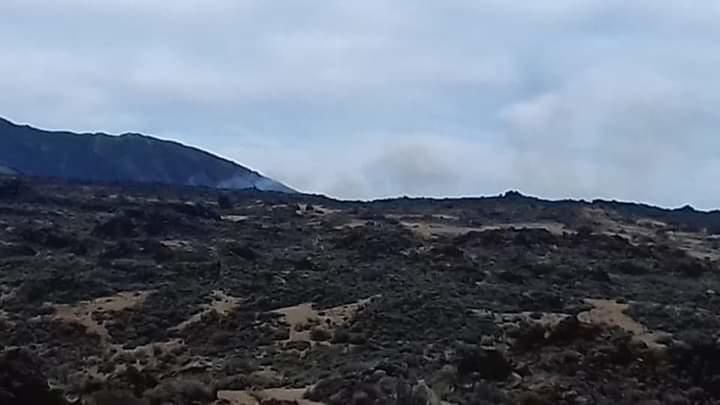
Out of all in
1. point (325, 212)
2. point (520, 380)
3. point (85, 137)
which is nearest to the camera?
point (520, 380)

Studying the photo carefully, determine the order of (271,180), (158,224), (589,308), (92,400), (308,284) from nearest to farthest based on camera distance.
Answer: (92,400) → (589,308) → (308,284) → (158,224) → (271,180)

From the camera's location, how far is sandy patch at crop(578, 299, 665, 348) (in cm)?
2533

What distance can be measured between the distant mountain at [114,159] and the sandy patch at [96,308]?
10329 centimetres

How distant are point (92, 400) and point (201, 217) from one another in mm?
45596

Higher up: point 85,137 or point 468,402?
point 85,137

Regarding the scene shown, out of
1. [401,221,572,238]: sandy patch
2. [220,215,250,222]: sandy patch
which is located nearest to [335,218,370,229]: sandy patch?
[401,221,572,238]: sandy patch

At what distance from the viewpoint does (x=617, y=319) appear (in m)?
29.2

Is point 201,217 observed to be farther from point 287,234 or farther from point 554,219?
point 554,219

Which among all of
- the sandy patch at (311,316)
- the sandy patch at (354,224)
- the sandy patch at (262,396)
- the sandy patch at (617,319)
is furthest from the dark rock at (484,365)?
the sandy patch at (354,224)

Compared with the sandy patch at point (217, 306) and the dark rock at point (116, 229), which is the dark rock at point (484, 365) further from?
the dark rock at point (116, 229)

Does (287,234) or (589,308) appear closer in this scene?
(589,308)

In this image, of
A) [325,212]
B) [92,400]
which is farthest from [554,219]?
[92,400]

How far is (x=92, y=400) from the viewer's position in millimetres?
15195

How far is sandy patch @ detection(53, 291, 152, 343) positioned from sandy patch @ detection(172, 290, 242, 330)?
1941 millimetres
